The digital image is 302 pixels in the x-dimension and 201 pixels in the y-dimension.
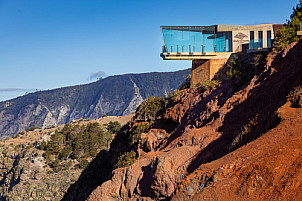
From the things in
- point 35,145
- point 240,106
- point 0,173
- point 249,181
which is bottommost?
point 0,173

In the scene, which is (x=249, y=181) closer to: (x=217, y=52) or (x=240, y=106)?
(x=240, y=106)

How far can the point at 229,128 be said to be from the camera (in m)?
14.1

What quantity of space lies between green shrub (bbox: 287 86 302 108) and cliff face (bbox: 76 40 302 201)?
0.73 feet

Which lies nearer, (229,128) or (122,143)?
(229,128)

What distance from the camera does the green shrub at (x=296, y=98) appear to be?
34.0ft

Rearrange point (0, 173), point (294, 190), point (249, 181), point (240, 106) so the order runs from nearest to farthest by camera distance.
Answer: point (294, 190) → point (249, 181) → point (240, 106) → point (0, 173)

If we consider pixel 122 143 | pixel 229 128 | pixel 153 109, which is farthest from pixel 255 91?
pixel 122 143

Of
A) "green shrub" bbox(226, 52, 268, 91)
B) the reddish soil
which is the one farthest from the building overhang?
the reddish soil

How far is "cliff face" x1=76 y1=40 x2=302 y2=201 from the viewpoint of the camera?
26.1 ft

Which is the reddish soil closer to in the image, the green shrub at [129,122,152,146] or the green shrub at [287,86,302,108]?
the green shrub at [287,86,302,108]

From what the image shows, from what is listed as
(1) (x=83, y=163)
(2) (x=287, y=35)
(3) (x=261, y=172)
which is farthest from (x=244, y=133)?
(1) (x=83, y=163)

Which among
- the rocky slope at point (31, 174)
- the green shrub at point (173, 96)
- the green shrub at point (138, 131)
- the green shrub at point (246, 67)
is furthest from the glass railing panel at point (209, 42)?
the rocky slope at point (31, 174)

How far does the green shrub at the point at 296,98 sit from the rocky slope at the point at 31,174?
40.5 m

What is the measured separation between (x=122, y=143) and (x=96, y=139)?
35.9 metres
